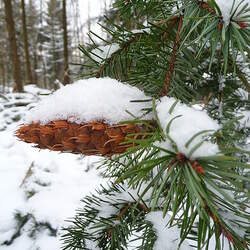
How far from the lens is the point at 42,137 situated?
0.56m

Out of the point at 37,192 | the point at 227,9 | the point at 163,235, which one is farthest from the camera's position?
the point at 37,192

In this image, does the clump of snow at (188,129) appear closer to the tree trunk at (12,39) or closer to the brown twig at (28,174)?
the brown twig at (28,174)

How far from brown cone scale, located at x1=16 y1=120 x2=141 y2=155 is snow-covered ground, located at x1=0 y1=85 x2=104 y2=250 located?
1.49 m

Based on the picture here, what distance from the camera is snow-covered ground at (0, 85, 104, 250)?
2.68 meters

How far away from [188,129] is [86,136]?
20cm

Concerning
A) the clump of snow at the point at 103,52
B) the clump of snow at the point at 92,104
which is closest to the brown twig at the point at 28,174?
the clump of snow at the point at 103,52

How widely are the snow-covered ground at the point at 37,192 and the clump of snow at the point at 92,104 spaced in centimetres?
145

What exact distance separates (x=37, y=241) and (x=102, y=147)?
8.15ft

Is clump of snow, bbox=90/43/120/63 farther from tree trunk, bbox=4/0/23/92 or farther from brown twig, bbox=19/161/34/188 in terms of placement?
tree trunk, bbox=4/0/23/92

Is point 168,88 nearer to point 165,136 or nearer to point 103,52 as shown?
point 165,136

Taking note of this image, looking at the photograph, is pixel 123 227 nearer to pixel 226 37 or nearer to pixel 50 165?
pixel 226 37

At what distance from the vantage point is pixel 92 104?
55 cm

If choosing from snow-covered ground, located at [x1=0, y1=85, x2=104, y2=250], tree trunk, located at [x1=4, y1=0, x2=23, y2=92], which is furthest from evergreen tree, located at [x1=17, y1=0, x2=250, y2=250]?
tree trunk, located at [x1=4, y1=0, x2=23, y2=92]

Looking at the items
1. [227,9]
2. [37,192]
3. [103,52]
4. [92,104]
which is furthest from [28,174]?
[227,9]
